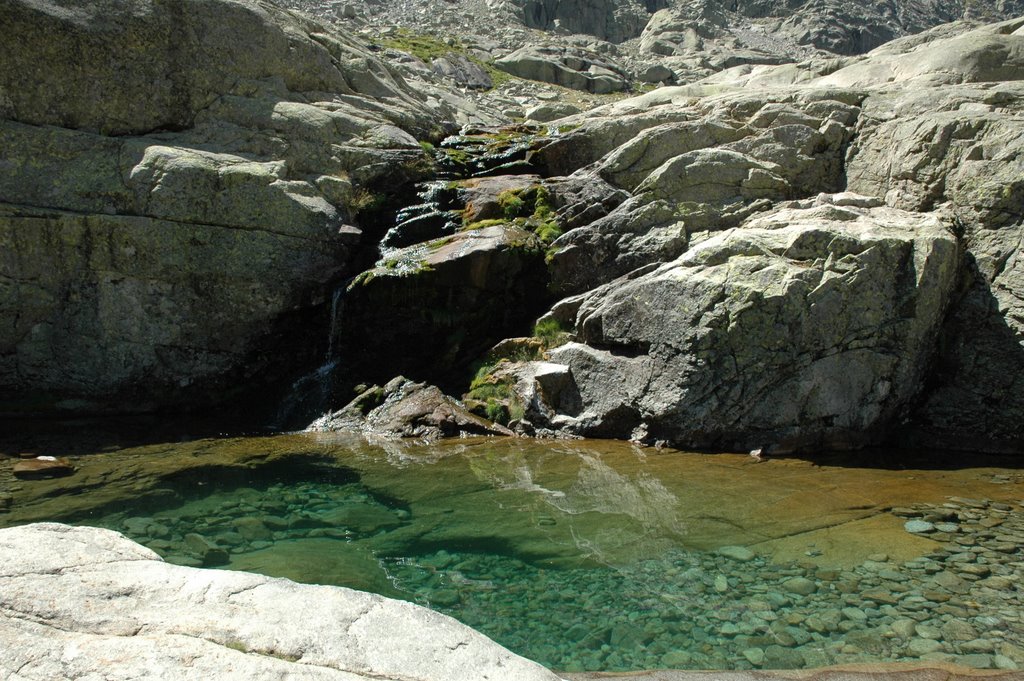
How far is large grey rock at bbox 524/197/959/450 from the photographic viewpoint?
1213 cm

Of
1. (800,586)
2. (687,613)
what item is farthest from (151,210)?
(800,586)

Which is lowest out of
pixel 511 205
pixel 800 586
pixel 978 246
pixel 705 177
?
pixel 800 586

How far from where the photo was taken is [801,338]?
1225 centimetres

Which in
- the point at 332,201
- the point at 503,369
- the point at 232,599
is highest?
the point at 332,201

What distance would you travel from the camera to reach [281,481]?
10781 mm

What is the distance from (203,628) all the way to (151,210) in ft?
48.9

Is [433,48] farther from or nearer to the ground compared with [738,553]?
farther from the ground

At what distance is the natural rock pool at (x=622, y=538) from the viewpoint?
593 centimetres

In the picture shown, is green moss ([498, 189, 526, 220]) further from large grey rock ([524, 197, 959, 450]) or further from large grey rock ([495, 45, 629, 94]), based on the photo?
large grey rock ([495, 45, 629, 94])

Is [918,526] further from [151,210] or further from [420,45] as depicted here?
[420,45]

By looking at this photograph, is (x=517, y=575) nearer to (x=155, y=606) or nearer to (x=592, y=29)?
(x=155, y=606)

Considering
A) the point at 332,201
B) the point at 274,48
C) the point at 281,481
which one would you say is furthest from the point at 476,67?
the point at 281,481

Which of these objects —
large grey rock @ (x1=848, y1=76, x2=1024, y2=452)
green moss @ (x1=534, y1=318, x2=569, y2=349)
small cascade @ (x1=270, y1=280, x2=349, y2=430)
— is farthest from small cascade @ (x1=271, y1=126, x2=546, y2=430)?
large grey rock @ (x1=848, y1=76, x2=1024, y2=452)

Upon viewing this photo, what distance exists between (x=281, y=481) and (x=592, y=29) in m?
110
